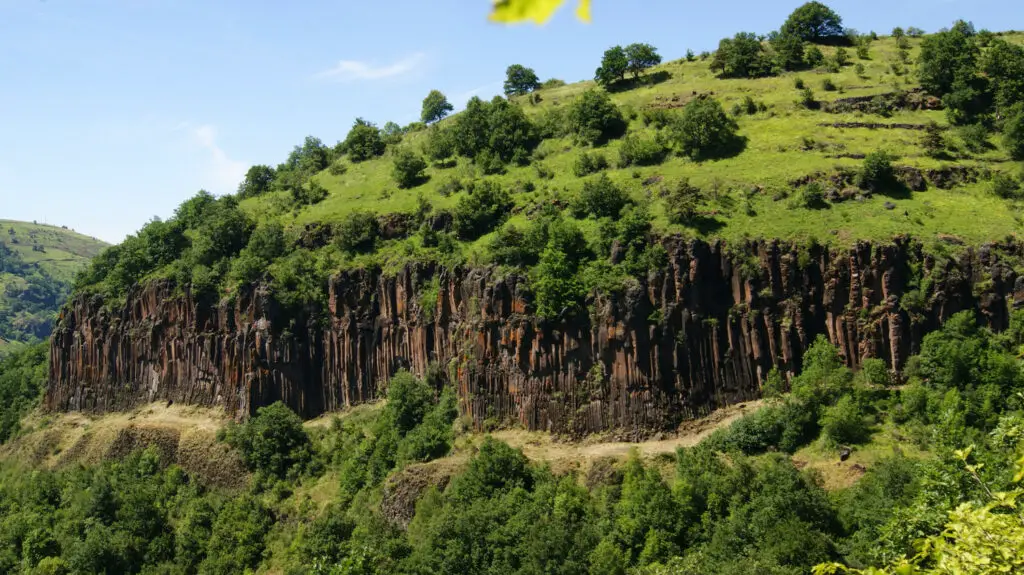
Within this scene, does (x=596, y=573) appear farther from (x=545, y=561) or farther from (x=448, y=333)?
(x=448, y=333)

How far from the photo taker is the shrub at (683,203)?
228 ft

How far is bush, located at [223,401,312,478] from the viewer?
76.3 m

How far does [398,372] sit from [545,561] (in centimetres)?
2829

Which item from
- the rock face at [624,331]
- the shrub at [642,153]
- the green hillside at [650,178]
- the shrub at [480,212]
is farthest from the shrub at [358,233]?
the shrub at [642,153]

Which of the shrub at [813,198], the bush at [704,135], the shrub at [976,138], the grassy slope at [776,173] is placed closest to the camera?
the grassy slope at [776,173]

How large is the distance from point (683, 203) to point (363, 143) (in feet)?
195

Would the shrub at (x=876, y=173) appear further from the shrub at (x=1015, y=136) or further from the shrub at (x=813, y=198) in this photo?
the shrub at (x=1015, y=136)

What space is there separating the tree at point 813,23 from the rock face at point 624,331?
57.5 m

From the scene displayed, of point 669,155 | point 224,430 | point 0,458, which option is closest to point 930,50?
point 669,155

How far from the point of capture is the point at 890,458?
177ft

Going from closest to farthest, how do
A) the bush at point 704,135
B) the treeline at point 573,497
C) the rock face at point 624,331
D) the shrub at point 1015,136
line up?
the treeline at point 573,497, the rock face at point 624,331, the shrub at point 1015,136, the bush at point 704,135

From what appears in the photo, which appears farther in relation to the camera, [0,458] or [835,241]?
[0,458]

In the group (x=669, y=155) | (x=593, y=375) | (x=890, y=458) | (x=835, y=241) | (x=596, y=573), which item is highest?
(x=669, y=155)

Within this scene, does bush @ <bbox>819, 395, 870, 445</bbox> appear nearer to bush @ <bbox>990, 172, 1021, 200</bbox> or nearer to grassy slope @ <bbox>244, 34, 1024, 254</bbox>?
grassy slope @ <bbox>244, 34, 1024, 254</bbox>
